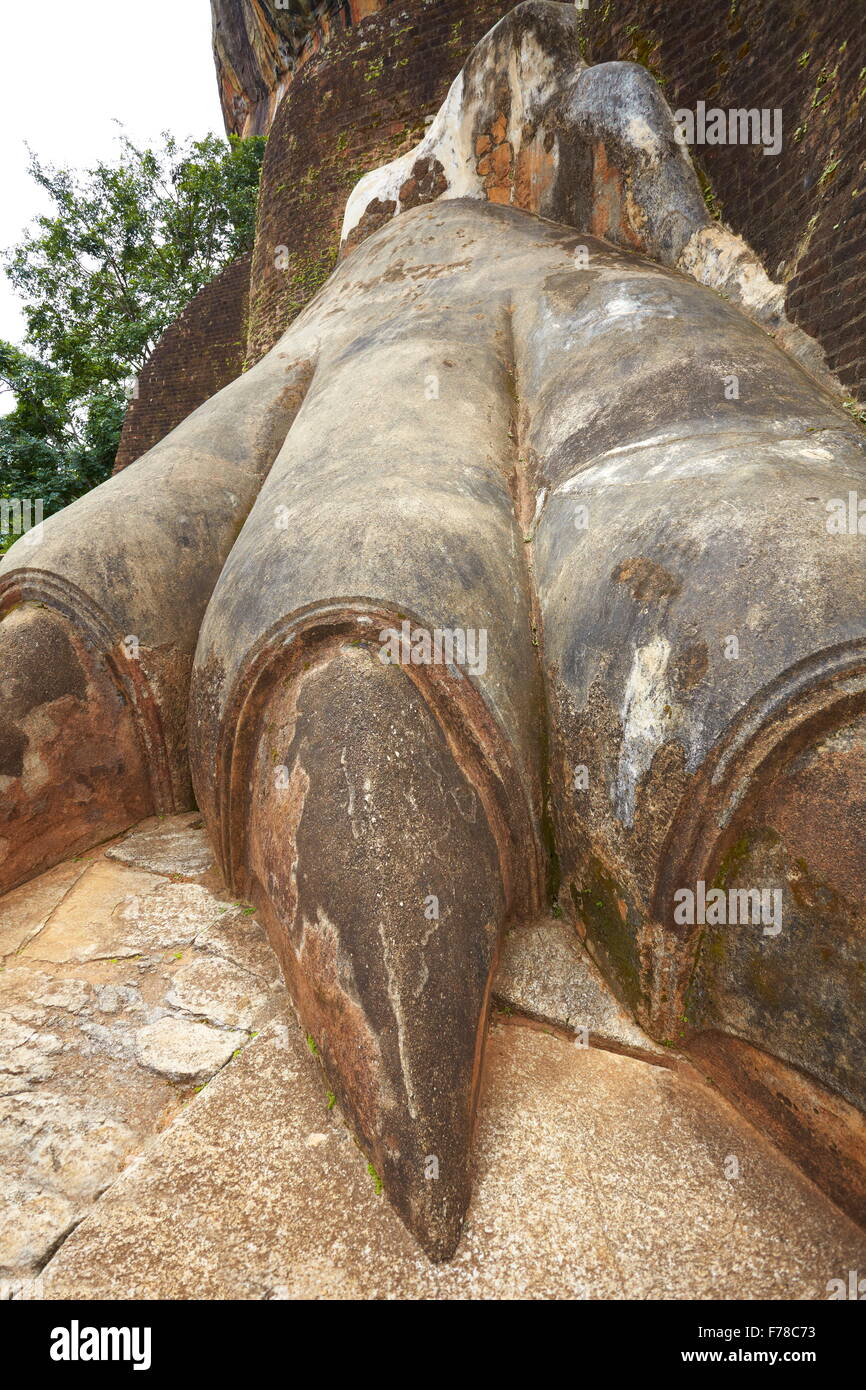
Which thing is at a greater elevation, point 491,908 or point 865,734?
point 865,734

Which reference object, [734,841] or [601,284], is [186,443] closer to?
[601,284]

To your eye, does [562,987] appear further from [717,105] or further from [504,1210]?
[717,105]

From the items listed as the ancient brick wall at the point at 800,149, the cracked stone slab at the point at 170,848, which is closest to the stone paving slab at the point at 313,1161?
the cracked stone slab at the point at 170,848

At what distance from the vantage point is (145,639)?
9.97ft

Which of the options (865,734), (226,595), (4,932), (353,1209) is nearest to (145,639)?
(226,595)

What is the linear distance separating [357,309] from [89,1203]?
4.02 metres

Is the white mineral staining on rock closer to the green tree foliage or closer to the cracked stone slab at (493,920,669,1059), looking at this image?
the cracked stone slab at (493,920,669,1059)

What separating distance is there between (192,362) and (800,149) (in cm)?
1129

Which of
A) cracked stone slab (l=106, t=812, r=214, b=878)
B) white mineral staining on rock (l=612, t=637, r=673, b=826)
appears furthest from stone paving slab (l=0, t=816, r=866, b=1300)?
white mineral staining on rock (l=612, t=637, r=673, b=826)

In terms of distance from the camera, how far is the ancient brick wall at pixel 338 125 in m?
9.12

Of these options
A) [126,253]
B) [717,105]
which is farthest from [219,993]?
[126,253]

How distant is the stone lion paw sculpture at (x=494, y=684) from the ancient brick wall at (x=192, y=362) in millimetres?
10094

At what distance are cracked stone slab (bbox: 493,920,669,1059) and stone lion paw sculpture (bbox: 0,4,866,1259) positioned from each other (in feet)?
0.19

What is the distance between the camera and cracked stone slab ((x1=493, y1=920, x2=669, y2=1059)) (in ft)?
6.88
